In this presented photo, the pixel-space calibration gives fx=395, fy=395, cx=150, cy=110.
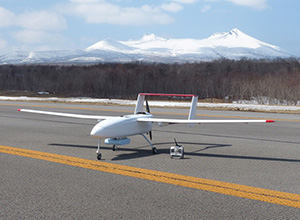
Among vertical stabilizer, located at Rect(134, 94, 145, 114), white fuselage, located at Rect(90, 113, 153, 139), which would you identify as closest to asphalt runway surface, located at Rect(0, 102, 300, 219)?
white fuselage, located at Rect(90, 113, 153, 139)

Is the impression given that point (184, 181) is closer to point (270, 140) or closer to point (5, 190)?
point (5, 190)

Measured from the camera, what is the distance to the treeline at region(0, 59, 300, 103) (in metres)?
49.7

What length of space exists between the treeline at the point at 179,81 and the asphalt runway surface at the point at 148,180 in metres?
34.4

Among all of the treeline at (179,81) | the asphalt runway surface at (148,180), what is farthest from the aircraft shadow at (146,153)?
the treeline at (179,81)

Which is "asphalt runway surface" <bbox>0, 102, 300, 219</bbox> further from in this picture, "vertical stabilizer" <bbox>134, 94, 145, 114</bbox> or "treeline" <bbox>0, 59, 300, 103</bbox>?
"treeline" <bbox>0, 59, 300, 103</bbox>

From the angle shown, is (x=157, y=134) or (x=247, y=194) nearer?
(x=247, y=194)

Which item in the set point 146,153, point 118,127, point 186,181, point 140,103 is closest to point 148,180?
point 186,181

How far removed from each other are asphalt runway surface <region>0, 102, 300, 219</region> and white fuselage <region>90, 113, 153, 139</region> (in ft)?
2.11

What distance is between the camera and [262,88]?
4750 centimetres

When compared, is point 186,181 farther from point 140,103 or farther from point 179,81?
point 179,81

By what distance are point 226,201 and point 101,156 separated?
4419 millimetres

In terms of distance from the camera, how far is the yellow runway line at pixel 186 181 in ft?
20.7

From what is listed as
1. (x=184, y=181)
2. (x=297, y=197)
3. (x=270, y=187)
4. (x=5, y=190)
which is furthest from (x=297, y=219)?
(x=5, y=190)

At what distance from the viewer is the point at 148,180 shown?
24.5ft
